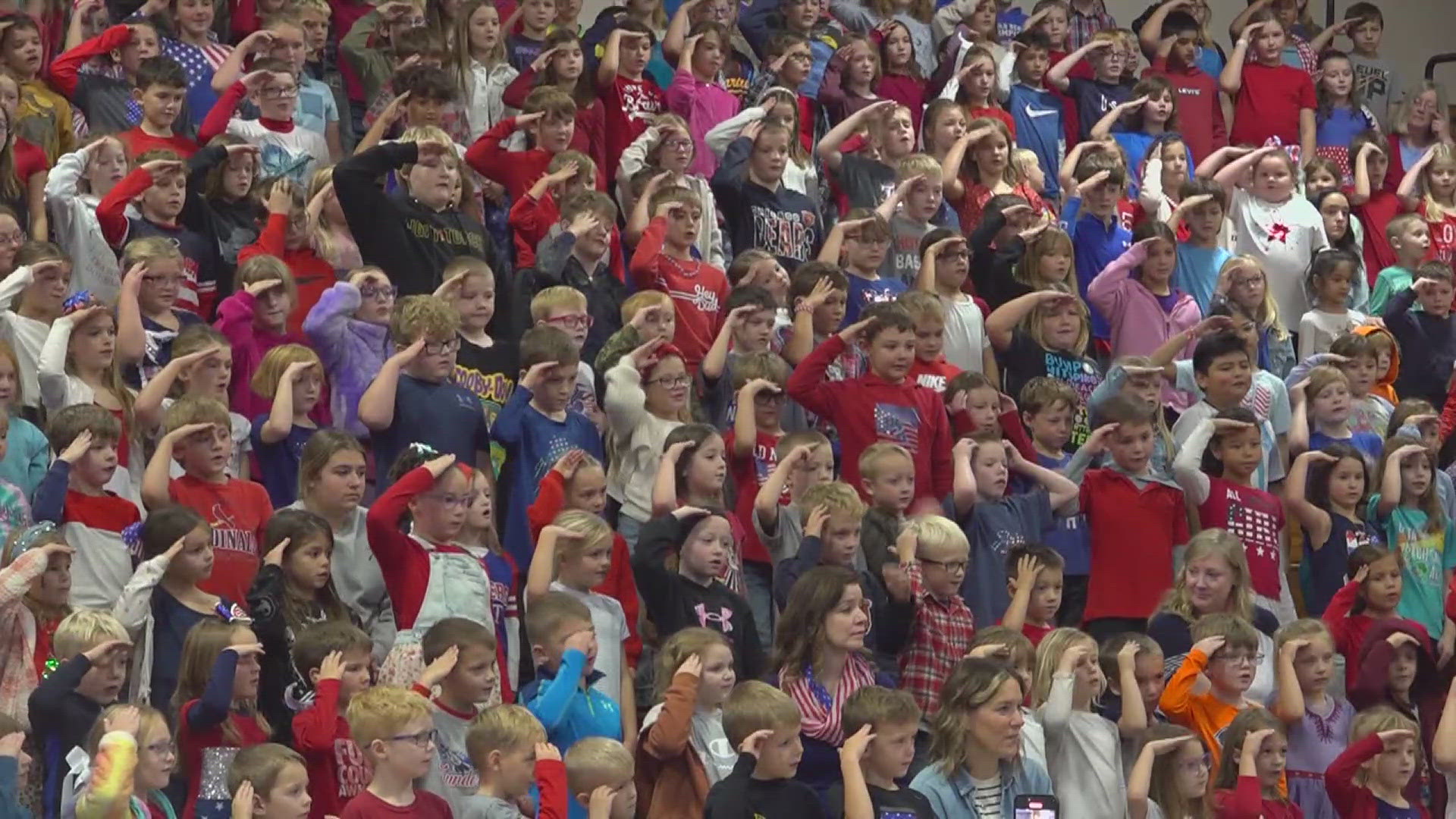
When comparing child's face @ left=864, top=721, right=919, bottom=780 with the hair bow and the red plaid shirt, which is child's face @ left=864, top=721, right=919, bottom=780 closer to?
the red plaid shirt

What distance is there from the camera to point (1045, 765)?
8.03 m

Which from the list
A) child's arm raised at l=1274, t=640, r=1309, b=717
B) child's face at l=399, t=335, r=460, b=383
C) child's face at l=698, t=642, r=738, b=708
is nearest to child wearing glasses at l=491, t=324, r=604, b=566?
child's face at l=399, t=335, r=460, b=383

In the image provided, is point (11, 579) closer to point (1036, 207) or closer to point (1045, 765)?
point (1045, 765)

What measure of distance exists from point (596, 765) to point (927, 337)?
132 inches

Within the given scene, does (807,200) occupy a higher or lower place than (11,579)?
lower

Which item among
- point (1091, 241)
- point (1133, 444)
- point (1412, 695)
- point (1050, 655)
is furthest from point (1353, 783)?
point (1091, 241)

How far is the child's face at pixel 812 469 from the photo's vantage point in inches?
357

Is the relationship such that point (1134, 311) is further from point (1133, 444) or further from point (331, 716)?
point (331, 716)

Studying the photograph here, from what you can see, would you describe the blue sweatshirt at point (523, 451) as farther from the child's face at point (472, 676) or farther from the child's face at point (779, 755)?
the child's face at point (779, 755)

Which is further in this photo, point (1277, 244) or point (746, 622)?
point (1277, 244)

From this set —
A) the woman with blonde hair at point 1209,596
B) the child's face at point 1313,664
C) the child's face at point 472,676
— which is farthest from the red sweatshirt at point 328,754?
the child's face at point 1313,664

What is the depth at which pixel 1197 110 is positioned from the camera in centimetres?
1391

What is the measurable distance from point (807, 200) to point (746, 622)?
333cm

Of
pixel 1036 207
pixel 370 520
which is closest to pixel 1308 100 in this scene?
pixel 1036 207
